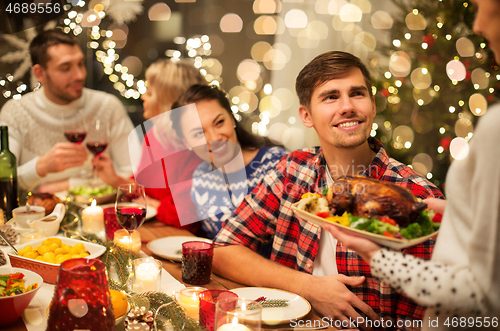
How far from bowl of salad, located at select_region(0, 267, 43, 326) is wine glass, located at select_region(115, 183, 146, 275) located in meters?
0.27

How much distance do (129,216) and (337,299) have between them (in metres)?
0.67

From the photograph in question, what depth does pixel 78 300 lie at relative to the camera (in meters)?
0.67

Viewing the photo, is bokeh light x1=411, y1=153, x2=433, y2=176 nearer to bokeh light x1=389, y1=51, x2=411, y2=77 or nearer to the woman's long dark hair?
bokeh light x1=389, y1=51, x2=411, y2=77

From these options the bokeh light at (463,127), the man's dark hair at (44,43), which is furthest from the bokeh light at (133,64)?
the bokeh light at (463,127)

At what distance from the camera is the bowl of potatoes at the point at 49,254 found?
1.03 metres

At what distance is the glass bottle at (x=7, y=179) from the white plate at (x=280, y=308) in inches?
47.0

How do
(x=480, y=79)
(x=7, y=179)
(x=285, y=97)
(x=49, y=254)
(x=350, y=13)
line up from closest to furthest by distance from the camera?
(x=49, y=254) < (x=7, y=179) < (x=480, y=79) < (x=350, y=13) < (x=285, y=97)

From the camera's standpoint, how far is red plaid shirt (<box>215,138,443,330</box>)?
1270mm

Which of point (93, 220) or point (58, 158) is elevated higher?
point (58, 158)

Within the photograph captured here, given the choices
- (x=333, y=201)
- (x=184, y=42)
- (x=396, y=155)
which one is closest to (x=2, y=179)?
(x=333, y=201)

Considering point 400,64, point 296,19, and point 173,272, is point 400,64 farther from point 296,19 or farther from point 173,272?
point 173,272

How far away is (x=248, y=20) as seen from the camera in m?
3.22

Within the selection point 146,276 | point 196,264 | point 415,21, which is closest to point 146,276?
point 146,276

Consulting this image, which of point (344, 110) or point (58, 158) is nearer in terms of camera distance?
point (344, 110)
